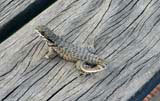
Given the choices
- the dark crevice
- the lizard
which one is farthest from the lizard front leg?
the dark crevice

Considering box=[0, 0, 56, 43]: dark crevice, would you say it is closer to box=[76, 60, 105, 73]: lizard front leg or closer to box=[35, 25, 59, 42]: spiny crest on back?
box=[35, 25, 59, 42]: spiny crest on back

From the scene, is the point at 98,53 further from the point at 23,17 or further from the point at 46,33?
the point at 23,17

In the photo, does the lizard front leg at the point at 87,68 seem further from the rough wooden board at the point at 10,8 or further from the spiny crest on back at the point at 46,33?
the rough wooden board at the point at 10,8

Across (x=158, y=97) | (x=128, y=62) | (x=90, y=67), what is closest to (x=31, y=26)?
(x=90, y=67)

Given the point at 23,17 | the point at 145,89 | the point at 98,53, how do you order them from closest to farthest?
1. the point at 145,89
2. the point at 98,53
3. the point at 23,17

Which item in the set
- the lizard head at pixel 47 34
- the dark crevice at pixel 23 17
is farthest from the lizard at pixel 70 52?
the dark crevice at pixel 23 17

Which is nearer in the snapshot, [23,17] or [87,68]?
[87,68]

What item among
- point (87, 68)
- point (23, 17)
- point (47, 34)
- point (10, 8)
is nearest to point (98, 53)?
point (87, 68)
